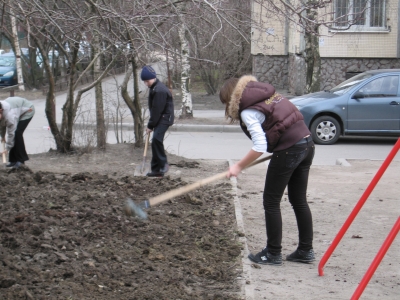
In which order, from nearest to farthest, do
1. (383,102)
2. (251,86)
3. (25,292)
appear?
(25,292)
(251,86)
(383,102)

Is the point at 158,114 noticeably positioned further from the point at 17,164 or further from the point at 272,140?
the point at 272,140

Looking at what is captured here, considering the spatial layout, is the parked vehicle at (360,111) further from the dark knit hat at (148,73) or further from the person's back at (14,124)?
the person's back at (14,124)

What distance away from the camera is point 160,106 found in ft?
28.8

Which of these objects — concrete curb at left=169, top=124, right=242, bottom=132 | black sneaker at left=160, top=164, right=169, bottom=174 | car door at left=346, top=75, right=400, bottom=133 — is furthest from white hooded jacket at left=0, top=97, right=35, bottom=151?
car door at left=346, top=75, right=400, bottom=133

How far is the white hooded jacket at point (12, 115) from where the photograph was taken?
8609 mm

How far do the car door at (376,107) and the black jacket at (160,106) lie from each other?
5376mm

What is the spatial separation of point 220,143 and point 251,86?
344 inches

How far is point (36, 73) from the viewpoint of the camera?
26.2 m

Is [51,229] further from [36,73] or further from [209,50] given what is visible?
[36,73]

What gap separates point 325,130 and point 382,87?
5.01 ft

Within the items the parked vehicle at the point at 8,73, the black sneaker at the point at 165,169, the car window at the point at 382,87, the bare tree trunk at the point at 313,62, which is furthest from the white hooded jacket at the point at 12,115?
the parked vehicle at the point at 8,73

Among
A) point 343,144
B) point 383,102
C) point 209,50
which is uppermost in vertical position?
point 209,50

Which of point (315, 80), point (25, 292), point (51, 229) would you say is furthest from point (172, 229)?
point (315, 80)

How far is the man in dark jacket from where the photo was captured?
873 centimetres
